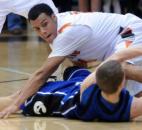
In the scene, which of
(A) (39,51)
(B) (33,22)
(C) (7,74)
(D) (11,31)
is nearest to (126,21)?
(B) (33,22)

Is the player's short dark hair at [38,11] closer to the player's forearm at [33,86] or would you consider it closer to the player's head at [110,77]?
the player's forearm at [33,86]

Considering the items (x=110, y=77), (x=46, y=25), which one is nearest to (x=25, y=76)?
(x=46, y=25)

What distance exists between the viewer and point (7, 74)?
450 centimetres

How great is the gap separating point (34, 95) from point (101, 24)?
58 cm

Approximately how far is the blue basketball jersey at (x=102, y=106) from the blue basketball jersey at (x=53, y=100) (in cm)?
13

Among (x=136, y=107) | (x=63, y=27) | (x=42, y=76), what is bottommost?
(x=136, y=107)

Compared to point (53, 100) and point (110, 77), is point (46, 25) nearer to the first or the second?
point (53, 100)

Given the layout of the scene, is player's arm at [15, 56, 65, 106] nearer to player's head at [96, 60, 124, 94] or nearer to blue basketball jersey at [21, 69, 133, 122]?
blue basketball jersey at [21, 69, 133, 122]

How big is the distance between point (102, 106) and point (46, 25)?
1.94 ft

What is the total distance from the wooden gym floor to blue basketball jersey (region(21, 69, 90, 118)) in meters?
0.05

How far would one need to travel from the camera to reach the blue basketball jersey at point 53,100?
9.69 feet

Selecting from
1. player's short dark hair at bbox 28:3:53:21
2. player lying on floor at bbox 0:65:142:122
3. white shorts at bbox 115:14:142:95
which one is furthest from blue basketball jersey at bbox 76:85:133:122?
player's short dark hair at bbox 28:3:53:21

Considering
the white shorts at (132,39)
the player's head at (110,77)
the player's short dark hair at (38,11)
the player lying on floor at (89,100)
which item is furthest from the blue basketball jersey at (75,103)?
the player's short dark hair at (38,11)

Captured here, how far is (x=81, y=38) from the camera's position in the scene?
3092 mm
